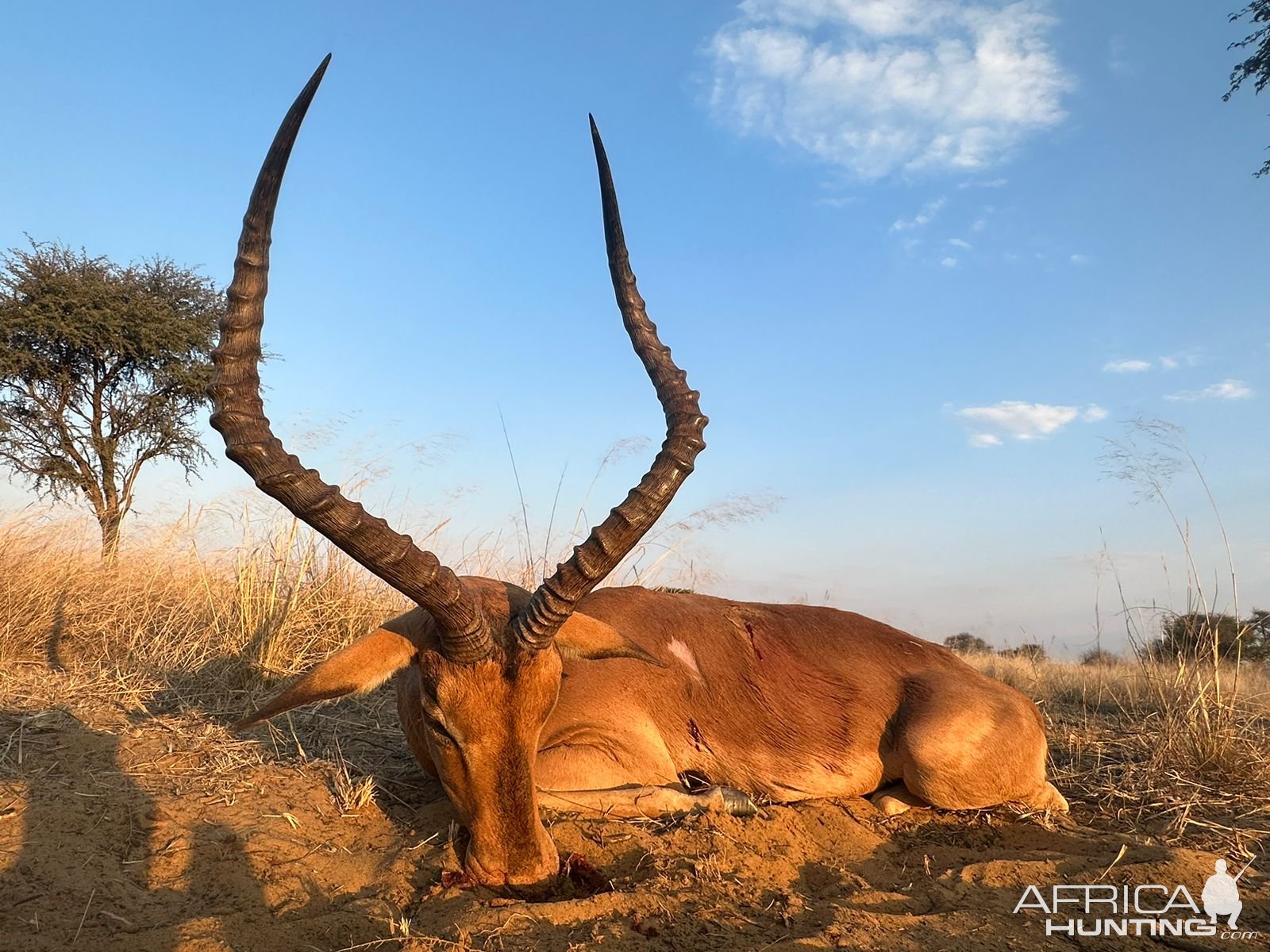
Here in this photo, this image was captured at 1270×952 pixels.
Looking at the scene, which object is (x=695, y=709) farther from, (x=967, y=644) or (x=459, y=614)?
(x=967, y=644)

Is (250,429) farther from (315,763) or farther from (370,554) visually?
(315,763)

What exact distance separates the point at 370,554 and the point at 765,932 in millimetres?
2213

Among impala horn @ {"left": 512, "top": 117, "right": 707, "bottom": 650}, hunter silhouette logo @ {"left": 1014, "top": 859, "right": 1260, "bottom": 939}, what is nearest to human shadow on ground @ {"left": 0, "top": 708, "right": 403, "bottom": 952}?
impala horn @ {"left": 512, "top": 117, "right": 707, "bottom": 650}

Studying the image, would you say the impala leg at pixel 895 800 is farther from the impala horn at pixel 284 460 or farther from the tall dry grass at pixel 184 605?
the tall dry grass at pixel 184 605

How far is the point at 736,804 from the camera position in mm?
5059

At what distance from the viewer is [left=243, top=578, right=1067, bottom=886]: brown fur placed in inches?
162

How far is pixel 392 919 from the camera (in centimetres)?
346

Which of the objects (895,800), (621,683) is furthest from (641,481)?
(895,800)

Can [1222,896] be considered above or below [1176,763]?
below

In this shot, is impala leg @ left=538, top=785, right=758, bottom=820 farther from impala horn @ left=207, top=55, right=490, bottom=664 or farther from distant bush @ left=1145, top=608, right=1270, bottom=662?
distant bush @ left=1145, top=608, right=1270, bottom=662

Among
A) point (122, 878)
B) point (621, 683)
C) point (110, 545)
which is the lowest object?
point (122, 878)

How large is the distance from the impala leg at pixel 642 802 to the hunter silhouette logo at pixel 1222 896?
7.02 feet

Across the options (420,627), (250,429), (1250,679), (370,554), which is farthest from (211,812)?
(1250,679)

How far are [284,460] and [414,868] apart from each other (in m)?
1.90
